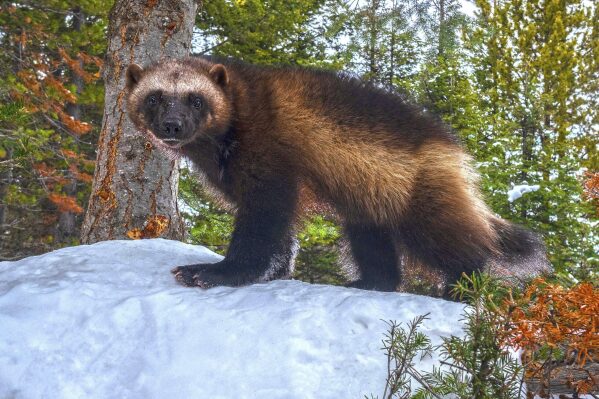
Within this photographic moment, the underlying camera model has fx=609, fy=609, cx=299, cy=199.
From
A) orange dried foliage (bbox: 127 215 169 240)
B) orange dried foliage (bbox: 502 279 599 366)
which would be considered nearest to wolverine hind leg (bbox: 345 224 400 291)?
orange dried foliage (bbox: 127 215 169 240)

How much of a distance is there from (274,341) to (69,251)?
1452 millimetres

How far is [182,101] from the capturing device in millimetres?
3555

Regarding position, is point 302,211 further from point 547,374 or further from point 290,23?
point 290,23

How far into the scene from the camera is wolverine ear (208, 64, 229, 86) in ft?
11.9

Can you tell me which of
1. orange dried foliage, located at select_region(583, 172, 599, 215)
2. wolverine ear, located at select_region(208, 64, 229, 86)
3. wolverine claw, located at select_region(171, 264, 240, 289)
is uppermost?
wolverine ear, located at select_region(208, 64, 229, 86)

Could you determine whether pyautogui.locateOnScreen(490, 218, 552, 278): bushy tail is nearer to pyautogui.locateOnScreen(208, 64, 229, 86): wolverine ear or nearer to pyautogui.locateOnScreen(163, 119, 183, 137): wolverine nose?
pyautogui.locateOnScreen(208, 64, 229, 86): wolverine ear

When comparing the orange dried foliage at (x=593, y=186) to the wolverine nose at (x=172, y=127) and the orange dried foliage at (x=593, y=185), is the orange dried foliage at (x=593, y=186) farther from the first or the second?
the wolverine nose at (x=172, y=127)

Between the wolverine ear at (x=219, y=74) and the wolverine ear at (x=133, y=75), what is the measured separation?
0.48 m

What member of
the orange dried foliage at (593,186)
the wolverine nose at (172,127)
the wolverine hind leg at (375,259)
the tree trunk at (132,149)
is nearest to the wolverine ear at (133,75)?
the wolverine nose at (172,127)

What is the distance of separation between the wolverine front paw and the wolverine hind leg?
3.69 feet

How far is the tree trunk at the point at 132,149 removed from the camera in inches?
176

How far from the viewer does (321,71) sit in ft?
13.0

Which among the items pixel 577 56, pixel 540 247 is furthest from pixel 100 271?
pixel 577 56

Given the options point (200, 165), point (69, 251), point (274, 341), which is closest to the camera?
point (274, 341)
